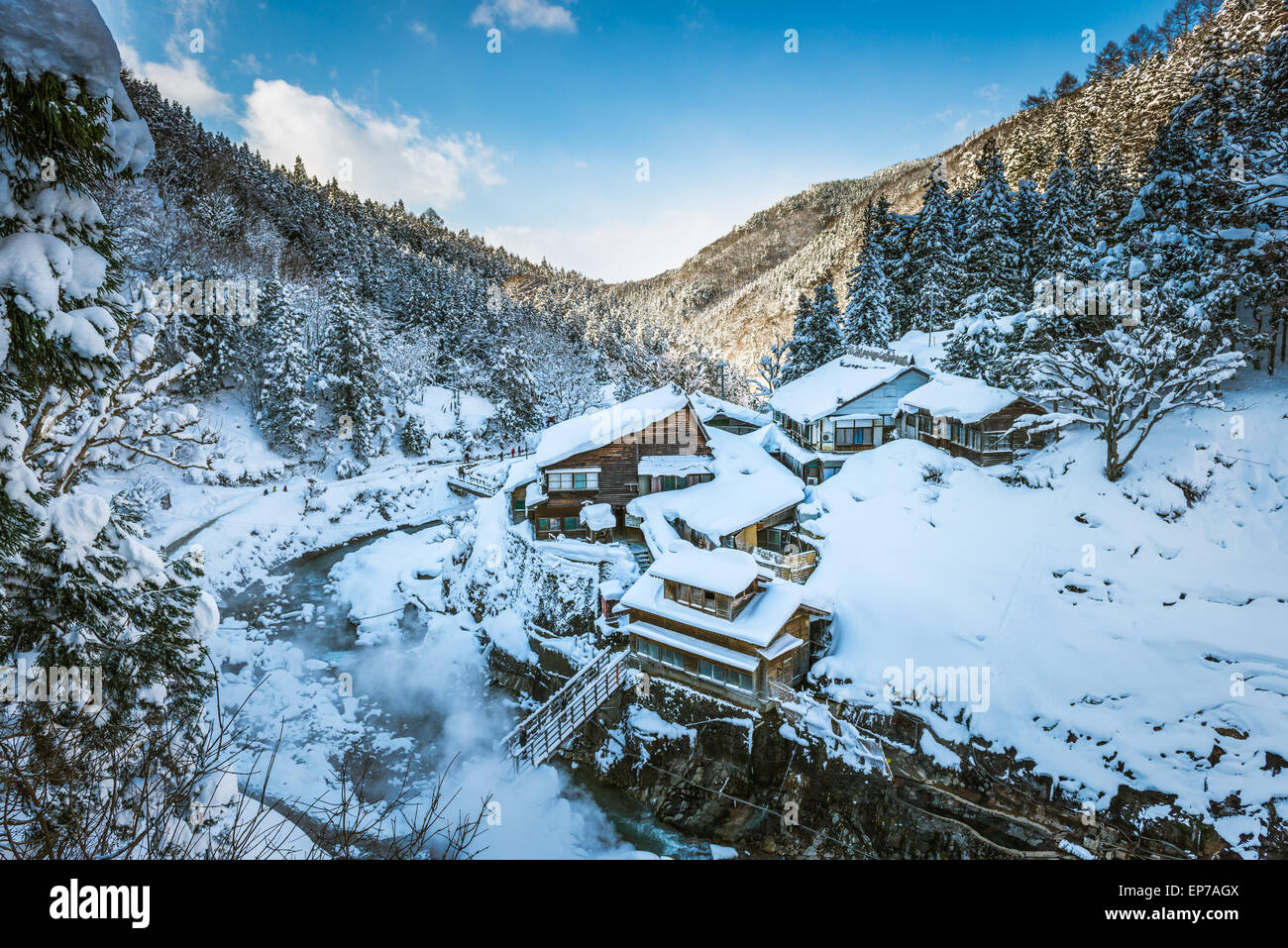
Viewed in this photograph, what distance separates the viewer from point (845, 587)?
19812mm

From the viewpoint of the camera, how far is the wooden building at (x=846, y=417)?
2930 cm

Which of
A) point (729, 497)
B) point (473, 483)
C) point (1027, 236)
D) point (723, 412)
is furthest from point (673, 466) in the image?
point (1027, 236)

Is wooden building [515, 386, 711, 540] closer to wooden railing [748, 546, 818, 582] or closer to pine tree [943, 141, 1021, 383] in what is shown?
wooden railing [748, 546, 818, 582]

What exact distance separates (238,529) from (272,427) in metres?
12.6

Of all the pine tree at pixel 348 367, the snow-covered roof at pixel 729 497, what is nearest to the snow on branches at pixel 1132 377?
the snow-covered roof at pixel 729 497

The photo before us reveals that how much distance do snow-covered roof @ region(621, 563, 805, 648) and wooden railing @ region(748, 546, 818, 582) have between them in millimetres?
2171

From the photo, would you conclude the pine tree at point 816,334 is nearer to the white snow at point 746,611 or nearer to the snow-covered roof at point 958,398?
the snow-covered roof at point 958,398

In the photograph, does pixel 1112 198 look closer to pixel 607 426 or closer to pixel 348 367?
pixel 607 426

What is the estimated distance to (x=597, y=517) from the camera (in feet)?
84.9

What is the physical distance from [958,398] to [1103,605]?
13.0 meters

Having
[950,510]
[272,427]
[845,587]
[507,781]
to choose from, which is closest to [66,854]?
[507,781]

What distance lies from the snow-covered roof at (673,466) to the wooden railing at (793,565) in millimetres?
6951

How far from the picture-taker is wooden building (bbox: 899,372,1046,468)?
25156mm
